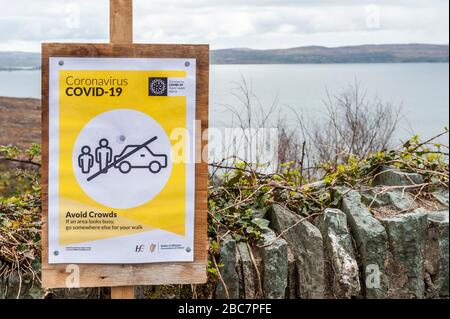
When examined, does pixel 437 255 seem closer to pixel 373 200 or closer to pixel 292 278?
pixel 373 200

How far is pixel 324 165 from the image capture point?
5.24 metres

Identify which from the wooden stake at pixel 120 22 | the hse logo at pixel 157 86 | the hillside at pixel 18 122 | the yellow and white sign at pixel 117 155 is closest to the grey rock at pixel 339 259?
the yellow and white sign at pixel 117 155

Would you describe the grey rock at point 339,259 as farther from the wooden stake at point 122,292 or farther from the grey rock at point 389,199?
the wooden stake at point 122,292

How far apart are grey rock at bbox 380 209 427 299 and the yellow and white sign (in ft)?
5.36

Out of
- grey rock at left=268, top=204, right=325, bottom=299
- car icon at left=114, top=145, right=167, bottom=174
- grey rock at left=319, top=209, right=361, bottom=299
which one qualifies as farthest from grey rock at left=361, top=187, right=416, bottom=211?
car icon at left=114, top=145, right=167, bottom=174

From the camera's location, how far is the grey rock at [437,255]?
4.55 m

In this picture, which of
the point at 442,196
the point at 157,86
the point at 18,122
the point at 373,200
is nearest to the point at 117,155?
the point at 157,86

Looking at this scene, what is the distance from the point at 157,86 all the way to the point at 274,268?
4.80 feet

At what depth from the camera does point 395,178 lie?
4.91 meters

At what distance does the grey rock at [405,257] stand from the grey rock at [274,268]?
68 centimetres

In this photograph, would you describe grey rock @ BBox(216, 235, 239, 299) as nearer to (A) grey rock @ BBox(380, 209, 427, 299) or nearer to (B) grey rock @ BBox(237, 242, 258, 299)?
(B) grey rock @ BBox(237, 242, 258, 299)

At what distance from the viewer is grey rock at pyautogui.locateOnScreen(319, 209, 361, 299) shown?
432 cm
